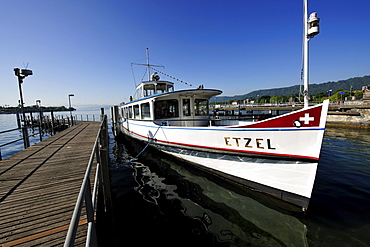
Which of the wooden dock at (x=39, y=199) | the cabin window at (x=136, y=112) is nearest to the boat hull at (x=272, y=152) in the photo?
the wooden dock at (x=39, y=199)

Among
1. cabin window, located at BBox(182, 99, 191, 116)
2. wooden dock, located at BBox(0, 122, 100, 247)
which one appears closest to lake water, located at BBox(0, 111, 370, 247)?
wooden dock, located at BBox(0, 122, 100, 247)

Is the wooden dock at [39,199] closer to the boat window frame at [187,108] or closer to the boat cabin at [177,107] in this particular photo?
the boat cabin at [177,107]

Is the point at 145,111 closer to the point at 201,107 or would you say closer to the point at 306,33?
the point at 201,107

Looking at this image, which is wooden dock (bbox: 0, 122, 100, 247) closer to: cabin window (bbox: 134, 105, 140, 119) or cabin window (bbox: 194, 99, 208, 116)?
cabin window (bbox: 134, 105, 140, 119)

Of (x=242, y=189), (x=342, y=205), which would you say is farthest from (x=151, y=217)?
(x=342, y=205)

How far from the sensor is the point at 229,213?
4711 millimetres

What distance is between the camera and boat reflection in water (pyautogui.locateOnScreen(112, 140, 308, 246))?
153 inches

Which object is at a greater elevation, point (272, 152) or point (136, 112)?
point (136, 112)

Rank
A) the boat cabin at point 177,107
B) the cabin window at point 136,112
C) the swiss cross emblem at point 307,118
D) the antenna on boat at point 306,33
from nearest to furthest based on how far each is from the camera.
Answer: the swiss cross emblem at point 307,118, the antenna on boat at point 306,33, the boat cabin at point 177,107, the cabin window at point 136,112

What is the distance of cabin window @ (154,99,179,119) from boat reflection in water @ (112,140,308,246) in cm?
305

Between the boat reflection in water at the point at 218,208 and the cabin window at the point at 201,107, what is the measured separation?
3.48m

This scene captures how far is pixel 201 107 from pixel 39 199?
7.92 metres

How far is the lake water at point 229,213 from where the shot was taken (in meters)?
3.83

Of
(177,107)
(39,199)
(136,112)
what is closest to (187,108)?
(177,107)
